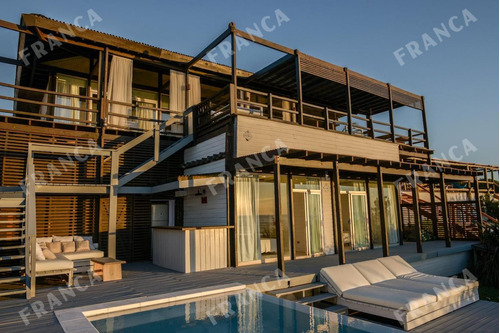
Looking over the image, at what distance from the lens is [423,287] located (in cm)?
653

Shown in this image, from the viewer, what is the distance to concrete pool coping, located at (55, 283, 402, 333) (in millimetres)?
4320

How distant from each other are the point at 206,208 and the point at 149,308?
452 cm

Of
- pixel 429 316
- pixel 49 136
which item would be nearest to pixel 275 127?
pixel 429 316

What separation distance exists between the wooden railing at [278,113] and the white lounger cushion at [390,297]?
17.2 feet

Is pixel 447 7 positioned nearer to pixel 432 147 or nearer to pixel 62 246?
pixel 432 147

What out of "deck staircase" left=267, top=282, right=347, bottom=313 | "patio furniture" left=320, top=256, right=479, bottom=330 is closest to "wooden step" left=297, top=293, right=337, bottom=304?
"deck staircase" left=267, top=282, right=347, bottom=313

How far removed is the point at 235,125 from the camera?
8922 millimetres

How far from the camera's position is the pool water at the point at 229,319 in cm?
465

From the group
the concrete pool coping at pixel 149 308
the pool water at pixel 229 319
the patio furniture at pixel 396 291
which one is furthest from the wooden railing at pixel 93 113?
the patio furniture at pixel 396 291

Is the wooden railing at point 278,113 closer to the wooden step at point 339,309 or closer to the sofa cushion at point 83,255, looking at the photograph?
the sofa cushion at point 83,255

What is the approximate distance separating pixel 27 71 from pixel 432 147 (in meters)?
17.0

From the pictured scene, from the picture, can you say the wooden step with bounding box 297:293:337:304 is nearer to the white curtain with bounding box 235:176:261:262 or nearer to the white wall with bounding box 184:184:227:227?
the white curtain with bounding box 235:176:261:262

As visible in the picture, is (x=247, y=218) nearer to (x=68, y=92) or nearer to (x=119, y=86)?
(x=119, y=86)

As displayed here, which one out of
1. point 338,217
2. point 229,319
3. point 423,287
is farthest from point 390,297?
point 229,319
